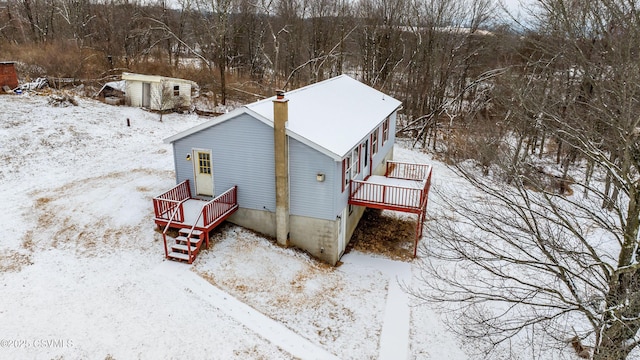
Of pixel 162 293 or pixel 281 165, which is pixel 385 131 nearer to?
pixel 281 165

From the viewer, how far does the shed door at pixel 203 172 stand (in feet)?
48.5

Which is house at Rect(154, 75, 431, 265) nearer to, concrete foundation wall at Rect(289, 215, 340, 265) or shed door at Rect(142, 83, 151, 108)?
concrete foundation wall at Rect(289, 215, 340, 265)

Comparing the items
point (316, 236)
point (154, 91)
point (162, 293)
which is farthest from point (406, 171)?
point (154, 91)

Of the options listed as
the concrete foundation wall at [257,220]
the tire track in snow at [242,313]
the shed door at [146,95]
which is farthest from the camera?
the shed door at [146,95]

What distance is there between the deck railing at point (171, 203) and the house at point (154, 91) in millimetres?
14758

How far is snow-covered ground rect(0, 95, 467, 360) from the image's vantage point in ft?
34.0

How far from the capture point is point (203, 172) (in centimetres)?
1500

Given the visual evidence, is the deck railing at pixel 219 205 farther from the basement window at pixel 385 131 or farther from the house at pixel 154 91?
the house at pixel 154 91

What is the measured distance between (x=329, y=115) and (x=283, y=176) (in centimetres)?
358

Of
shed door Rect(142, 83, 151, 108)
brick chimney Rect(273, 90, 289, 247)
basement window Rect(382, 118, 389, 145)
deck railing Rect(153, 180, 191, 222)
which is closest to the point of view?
brick chimney Rect(273, 90, 289, 247)

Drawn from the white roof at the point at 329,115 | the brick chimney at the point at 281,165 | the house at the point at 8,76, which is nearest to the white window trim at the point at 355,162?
the white roof at the point at 329,115

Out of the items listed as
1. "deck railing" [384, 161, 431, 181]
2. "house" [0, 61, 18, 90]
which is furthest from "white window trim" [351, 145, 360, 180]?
"house" [0, 61, 18, 90]

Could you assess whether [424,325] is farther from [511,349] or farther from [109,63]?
[109,63]

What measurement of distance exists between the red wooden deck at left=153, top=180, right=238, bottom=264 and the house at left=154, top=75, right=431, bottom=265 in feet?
0.12
